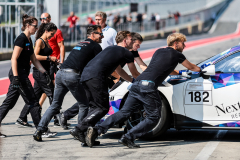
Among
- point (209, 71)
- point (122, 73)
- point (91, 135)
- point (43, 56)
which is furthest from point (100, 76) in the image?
point (43, 56)

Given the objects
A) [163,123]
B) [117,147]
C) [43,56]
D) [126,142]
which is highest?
[43,56]

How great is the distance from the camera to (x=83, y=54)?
6.05 metres

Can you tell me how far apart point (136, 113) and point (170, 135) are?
753 millimetres

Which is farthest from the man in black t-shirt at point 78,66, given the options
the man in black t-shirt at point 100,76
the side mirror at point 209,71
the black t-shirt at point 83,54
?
the side mirror at point 209,71

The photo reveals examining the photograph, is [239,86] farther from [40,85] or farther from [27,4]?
[27,4]

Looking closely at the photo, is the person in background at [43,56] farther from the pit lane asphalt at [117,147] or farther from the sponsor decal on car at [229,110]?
the sponsor decal on car at [229,110]

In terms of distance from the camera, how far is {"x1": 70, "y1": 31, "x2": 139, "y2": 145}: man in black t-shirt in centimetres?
577

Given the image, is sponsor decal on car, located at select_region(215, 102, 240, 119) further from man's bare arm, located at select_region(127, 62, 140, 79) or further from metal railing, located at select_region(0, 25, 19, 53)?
metal railing, located at select_region(0, 25, 19, 53)

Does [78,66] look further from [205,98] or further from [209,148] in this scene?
[209,148]

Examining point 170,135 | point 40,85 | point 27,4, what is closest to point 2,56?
point 27,4

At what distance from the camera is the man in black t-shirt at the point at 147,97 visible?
5.77 meters

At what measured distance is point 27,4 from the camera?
19719mm

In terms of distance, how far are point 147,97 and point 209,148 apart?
109 cm

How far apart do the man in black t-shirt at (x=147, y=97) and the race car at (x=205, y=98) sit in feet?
0.99
